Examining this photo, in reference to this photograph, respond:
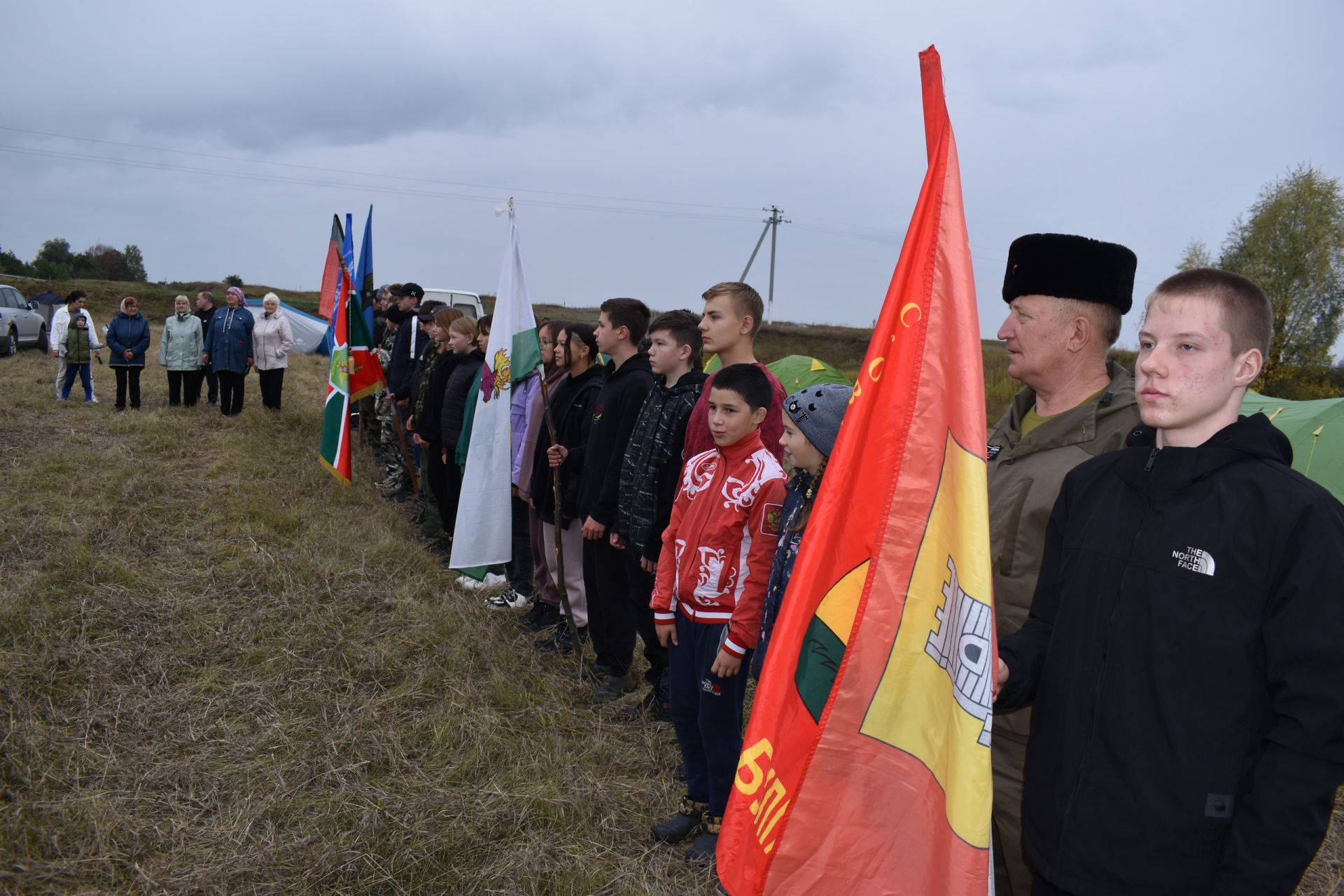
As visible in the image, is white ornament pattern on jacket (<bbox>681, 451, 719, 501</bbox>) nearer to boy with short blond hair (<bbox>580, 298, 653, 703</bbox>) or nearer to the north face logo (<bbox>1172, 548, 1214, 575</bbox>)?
boy with short blond hair (<bbox>580, 298, 653, 703</bbox>)

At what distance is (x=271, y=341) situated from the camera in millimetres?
11828

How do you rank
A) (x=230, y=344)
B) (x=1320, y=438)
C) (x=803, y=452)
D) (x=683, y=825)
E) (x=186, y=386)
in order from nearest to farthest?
(x=803, y=452) → (x=683, y=825) → (x=1320, y=438) → (x=230, y=344) → (x=186, y=386)

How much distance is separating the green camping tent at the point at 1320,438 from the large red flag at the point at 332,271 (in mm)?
8327

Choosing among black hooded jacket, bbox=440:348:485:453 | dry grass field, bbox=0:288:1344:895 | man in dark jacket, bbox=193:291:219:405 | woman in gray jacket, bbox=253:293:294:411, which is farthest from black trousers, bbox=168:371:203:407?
black hooded jacket, bbox=440:348:485:453

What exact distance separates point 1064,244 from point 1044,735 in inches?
45.5

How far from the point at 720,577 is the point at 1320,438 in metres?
6.28

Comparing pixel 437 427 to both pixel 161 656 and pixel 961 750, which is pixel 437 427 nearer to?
pixel 161 656

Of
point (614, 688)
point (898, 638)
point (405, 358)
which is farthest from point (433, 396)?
point (898, 638)

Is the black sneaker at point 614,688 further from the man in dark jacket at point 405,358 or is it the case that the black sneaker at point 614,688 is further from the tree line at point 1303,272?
the tree line at point 1303,272

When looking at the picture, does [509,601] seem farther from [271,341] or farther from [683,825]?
[271,341]

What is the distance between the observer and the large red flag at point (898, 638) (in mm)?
1556

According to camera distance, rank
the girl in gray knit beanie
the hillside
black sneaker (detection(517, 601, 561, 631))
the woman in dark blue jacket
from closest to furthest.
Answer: the girl in gray knit beanie → black sneaker (detection(517, 601, 561, 631)) → the woman in dark blue jacket → the hillside

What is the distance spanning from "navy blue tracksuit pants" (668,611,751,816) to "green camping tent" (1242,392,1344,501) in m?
5.59

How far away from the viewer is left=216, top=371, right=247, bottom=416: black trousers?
40.3ft
